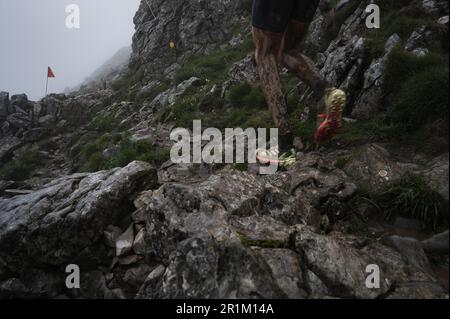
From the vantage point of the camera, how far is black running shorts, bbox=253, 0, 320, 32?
4219 mm

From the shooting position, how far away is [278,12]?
4.25 metres

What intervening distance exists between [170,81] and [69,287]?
17194mm

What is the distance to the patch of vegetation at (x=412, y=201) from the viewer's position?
3.11 m

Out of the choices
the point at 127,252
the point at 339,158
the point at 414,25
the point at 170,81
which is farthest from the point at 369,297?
the point at 170,81

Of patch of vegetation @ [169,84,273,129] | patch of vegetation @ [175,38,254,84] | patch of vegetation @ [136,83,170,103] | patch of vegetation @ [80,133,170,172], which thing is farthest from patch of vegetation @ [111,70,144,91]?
patch of vegetation @ [80,133,170,172]

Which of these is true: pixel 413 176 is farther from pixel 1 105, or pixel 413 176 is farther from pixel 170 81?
pixel 1 105

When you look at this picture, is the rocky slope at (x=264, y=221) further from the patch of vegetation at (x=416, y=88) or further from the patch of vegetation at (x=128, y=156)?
the patch of vegetation at (x=416, y=88)

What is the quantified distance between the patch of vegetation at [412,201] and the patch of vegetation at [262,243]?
126 cm

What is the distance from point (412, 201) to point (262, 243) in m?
1.60

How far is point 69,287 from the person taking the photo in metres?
4.66

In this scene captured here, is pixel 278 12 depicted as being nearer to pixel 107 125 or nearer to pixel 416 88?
pixel 416 88

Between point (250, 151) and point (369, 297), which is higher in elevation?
point (250, 151)

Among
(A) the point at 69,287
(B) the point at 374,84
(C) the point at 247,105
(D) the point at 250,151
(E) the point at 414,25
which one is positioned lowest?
(A) the point at 69,287

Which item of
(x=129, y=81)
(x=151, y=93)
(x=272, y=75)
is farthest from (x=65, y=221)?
(x=129, y=81)
